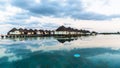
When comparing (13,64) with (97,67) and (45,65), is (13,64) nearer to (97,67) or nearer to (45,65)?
(45,65)

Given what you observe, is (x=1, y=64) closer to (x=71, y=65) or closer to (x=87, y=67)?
(x=71, y=65)

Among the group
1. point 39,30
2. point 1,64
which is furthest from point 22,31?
point 1,64

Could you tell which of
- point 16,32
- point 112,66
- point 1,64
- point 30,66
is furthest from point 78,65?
point 16,32

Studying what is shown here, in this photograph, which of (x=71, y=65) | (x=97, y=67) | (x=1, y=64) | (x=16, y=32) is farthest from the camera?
(x=16, y=32)

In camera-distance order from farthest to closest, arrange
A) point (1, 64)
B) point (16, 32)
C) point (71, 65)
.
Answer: point (16, 32)
point (1, 64)
point (71, 65)

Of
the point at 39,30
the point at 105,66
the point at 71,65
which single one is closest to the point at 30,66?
the point at 71,65

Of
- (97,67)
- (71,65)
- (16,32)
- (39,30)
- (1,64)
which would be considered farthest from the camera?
(39,30)

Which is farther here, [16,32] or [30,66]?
[16,32]

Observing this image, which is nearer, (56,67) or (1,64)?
(56,67)

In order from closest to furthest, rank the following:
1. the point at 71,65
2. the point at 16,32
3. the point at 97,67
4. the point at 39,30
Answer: the point at 97,67
the point at 71,65
the point at 16,32
the point at 39,30

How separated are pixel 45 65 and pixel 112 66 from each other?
23.6ft

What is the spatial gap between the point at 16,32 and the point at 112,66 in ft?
321

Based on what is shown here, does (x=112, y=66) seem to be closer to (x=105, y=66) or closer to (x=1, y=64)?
(x=105, y=66)

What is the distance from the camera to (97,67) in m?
17.3
